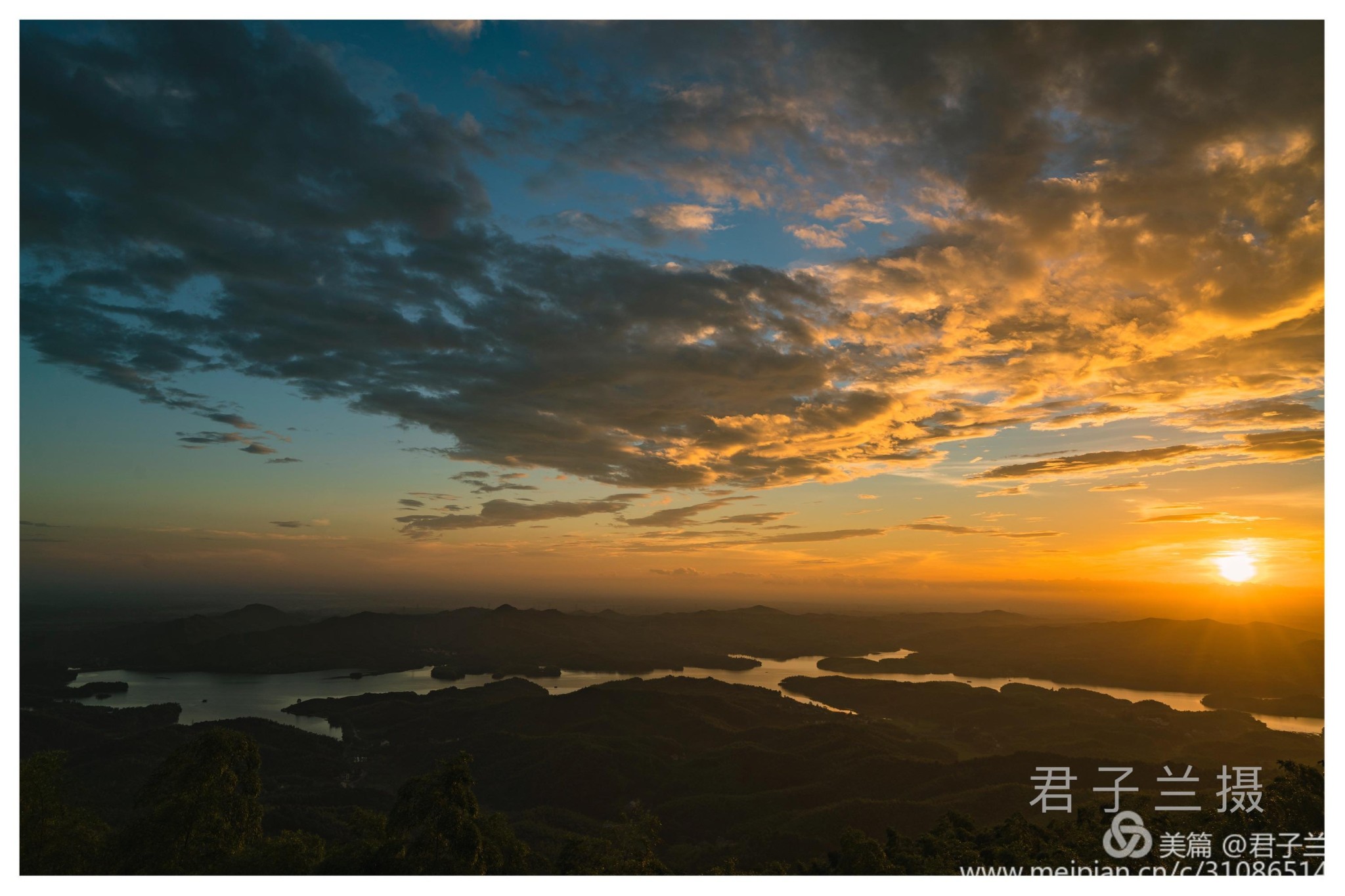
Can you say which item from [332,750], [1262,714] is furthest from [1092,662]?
[332,750]

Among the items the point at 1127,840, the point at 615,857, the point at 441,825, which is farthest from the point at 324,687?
the point at 1127,840

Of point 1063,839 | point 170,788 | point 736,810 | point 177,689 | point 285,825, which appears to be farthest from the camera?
point 177,689

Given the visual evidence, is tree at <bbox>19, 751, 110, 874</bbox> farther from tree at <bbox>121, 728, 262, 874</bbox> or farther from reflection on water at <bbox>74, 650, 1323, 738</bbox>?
reflection on water at <bbox>74, 650, 1323, 738</bbox>

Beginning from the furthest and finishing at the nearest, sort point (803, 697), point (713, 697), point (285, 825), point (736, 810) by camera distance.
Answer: point (803, 697)
point (713, 697)
point (736, 810)
point (285, 825)

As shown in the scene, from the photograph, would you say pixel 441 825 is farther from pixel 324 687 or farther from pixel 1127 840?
pixel 324 687

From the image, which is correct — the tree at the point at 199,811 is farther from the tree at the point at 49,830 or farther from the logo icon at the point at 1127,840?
the logo icon at the point at 1127,840

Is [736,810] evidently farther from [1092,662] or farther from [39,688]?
[1092,662]
